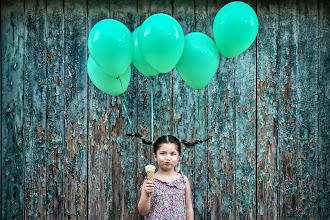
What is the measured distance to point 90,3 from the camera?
2.74m

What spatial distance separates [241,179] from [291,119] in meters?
0.67

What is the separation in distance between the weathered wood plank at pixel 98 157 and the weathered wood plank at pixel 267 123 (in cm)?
129

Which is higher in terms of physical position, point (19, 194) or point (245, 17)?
point (245, 17)

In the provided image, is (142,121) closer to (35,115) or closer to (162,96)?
(162,96)

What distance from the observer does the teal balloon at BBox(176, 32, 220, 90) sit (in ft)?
6.56

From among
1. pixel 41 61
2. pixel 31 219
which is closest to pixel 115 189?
pixel 31 219

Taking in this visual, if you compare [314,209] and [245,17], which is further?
[314,209]

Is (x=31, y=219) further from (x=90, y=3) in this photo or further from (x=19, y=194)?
(x=90, y=3)

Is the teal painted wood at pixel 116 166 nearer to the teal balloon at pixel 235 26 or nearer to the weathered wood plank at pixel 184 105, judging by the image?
the weathered wood plank at pixel 184 105

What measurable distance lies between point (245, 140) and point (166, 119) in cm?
70

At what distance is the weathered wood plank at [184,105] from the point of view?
275 cm

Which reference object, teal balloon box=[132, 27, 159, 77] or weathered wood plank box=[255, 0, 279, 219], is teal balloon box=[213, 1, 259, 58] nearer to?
teal balloon box=[132, 27, 159, 77]

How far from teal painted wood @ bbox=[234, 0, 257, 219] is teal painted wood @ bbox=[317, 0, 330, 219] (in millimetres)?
574

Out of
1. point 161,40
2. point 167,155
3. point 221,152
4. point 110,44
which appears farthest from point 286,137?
point 110,44
